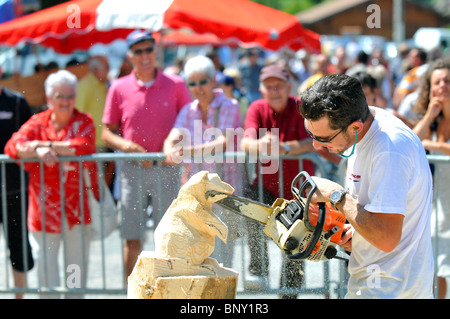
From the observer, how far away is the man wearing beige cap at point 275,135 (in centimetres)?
401

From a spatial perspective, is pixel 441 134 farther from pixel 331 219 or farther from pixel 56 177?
pixel 56 177

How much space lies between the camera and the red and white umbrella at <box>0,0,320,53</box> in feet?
19.3

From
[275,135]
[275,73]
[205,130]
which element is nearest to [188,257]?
[275,135]

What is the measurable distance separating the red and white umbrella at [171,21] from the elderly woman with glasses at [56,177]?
4.52 feet

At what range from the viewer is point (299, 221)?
8.42ft

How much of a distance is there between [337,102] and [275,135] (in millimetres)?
2026

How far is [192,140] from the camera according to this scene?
4.70 meters

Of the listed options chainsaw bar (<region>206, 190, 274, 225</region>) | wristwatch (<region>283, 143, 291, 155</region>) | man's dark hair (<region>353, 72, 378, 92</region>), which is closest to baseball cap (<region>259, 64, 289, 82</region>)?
wristwatch (<region>283, 143, 291, 155</region>)

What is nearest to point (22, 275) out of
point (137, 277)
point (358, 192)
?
point (137, 277)

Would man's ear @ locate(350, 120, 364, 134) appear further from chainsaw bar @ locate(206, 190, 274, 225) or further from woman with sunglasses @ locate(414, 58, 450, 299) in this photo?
woman with sunglasses @ locate(414, 58, 450, 299)

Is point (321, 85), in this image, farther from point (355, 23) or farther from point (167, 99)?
point (355, 23)

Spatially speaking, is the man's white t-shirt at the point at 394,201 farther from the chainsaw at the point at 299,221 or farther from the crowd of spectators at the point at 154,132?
the crowd of spectators at the point at 154,132
